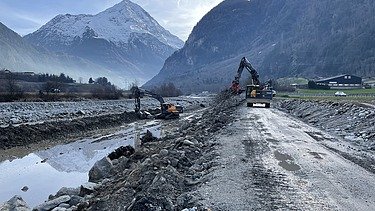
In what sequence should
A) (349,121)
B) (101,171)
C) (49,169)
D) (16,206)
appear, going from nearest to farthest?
(16,206) → (101,171) → (49,169) → (349,121)

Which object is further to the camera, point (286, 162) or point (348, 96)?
point (348, 96)

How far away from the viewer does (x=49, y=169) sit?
24.6 m

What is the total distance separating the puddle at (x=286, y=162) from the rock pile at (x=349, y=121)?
6.03m

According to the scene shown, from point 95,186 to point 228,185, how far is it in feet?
Result: 18.1

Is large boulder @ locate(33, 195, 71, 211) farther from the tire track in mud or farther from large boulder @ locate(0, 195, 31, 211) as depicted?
the tire track in mud

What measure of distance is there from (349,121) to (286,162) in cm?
1656

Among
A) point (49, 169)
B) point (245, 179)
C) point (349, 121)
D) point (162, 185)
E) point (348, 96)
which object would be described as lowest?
point (49, 169)

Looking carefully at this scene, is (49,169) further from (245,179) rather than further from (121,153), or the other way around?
(245,179)

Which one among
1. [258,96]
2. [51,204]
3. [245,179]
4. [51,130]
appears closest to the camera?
[245,179]

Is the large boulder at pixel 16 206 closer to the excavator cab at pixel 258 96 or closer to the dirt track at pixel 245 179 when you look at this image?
the dirt track at pixel 245 179

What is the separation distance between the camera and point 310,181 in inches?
476

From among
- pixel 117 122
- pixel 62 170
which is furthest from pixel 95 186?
pixel 117 122

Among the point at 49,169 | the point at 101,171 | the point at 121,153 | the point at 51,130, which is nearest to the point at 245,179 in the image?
the point at 101,171

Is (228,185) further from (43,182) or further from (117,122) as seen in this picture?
(117,122)
